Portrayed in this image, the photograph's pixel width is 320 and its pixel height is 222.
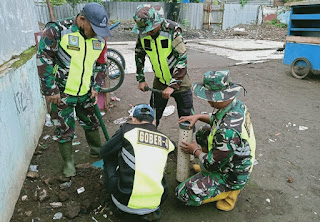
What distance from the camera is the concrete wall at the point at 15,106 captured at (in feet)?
7.91

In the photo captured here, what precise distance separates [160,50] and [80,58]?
95 centimetres

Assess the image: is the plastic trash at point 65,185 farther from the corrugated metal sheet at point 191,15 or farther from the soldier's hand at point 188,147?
the corrugated metal sheet at point 191,15

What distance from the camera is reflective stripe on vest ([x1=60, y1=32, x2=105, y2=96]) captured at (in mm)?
2602

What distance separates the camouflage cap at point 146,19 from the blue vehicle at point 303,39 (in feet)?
17.2

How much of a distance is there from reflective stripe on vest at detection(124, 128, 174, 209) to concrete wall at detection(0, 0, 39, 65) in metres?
1.87

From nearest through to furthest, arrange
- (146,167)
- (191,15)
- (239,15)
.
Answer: (146,167) < (191,15) < (239,15)

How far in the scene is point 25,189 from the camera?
279 cm

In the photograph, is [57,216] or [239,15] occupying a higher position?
[239,15]

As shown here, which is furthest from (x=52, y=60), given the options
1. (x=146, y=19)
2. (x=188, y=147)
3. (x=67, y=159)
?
(x=188, y=147)

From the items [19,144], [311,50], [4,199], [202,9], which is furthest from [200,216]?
[202,9]

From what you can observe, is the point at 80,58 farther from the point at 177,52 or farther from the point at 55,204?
the point at 55,204

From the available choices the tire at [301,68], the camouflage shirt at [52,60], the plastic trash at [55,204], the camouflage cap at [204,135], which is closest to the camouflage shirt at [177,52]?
the camouflage cap at [204,135]

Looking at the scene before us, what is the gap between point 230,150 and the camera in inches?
88.5

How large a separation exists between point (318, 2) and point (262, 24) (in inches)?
682
